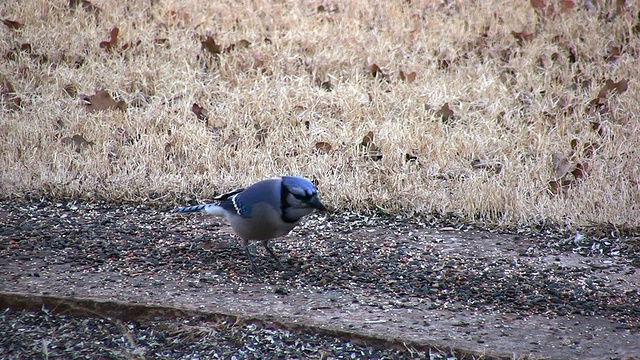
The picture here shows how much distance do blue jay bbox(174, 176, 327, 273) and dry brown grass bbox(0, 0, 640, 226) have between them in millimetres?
1232

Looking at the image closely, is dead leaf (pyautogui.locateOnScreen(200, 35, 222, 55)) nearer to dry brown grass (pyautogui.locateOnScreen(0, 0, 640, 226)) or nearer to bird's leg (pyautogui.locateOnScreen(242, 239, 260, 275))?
dry brown grass (pyautogui.locateOnScreen(0, 0, 640, 226))

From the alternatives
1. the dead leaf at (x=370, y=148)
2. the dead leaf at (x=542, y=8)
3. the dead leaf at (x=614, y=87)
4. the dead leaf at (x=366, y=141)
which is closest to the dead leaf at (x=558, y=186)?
the dead leaf at (x=370, y=148)

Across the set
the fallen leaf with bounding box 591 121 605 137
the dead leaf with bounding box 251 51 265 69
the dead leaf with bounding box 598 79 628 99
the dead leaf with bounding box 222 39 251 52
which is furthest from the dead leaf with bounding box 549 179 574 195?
the dead leaf with bounding box 222 39 251 52

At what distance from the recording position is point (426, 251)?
4.70 m

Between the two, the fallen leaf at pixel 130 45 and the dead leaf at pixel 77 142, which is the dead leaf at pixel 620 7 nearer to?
the fallen leaf at pixel 130 45

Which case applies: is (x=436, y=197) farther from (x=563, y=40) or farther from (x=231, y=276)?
(x=563, y=40)

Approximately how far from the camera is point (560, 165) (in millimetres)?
5812

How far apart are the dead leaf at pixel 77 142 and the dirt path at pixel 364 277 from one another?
937mm

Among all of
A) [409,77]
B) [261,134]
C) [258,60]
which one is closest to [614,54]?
[409,77]

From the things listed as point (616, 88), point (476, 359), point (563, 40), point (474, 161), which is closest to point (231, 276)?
point (476, 359)

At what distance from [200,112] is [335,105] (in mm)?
1105

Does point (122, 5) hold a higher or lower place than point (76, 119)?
higher

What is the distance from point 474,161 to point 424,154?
1.21 ft

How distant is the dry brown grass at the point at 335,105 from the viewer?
5598 mm
